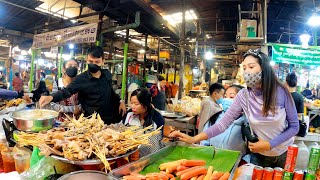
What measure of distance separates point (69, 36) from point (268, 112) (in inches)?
274

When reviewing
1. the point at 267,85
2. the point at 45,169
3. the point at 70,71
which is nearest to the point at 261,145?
the point at 267,85

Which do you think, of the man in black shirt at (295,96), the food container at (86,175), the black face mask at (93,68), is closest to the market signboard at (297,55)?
the man in black shirt at (295,96)

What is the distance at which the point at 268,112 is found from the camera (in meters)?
2.48

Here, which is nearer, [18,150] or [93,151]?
[93,151]

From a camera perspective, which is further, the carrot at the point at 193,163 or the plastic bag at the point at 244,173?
the plastic bag at the point at 244,173

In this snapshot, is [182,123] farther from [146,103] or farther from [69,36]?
[69,36]

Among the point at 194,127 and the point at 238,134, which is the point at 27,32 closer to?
the point at 194,127

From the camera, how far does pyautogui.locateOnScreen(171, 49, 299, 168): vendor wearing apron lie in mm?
2451

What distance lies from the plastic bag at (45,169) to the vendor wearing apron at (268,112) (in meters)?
1.09

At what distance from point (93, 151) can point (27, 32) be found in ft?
42.1

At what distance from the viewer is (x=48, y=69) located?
25922 millimetres

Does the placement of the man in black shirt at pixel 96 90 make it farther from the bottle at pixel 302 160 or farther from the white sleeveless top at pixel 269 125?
the bottle at pixel 302 160

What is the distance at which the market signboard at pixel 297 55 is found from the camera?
8312 millimetres

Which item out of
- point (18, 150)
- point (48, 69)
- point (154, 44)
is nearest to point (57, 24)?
point (154, 44)
